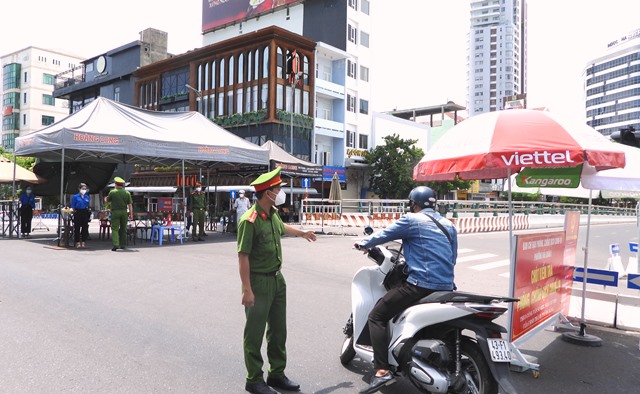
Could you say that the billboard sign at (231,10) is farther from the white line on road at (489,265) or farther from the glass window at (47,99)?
the white line on road at (489,265)

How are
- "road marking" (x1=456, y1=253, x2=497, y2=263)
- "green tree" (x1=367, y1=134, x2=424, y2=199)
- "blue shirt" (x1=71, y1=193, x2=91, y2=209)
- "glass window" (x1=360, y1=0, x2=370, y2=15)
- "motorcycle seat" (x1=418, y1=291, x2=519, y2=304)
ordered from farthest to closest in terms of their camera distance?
"glass window" (x1=360, y1=0, x2=370, y2=15), "green tree" (x1=367, y1=134, x2=424, y2=199), "blue shirt" (x1=71, y1=193, x2=91, y2=209), "road marking" (x1=456, y1=253, x2=497, y2=263), "motorcycle seat" (x1=418, y1=291, x2=519, y2=304)

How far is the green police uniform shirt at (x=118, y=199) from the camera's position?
12.5 m

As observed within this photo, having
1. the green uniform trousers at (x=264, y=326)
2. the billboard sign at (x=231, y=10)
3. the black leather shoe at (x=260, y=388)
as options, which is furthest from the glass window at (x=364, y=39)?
the black leather shoe at (x=260, y=388)

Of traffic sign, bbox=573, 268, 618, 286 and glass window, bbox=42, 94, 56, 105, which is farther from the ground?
glass window, bbox=42, 94, 56, 105

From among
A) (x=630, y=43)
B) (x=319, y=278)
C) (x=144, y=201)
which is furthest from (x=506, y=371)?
(x=630, y=43)

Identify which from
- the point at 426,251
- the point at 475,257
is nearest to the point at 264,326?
the point at 426,251

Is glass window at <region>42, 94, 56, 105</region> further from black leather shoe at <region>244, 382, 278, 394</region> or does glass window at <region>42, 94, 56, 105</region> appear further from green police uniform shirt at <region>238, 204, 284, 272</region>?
black leather shoe at <region>244, 382, 278, 394</region>

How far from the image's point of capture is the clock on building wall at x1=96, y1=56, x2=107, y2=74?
2308 inches

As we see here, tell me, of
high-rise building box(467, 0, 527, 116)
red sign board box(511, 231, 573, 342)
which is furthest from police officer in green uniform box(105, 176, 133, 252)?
high-rise building box(467, 0, 527, 116)

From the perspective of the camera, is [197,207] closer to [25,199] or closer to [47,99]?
[25,199]

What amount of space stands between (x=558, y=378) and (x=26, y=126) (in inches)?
3541

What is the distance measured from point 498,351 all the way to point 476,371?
0.22 metres

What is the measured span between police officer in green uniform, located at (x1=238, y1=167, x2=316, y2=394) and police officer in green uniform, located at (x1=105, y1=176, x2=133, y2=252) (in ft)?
31.9

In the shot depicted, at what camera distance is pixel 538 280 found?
499 cm
